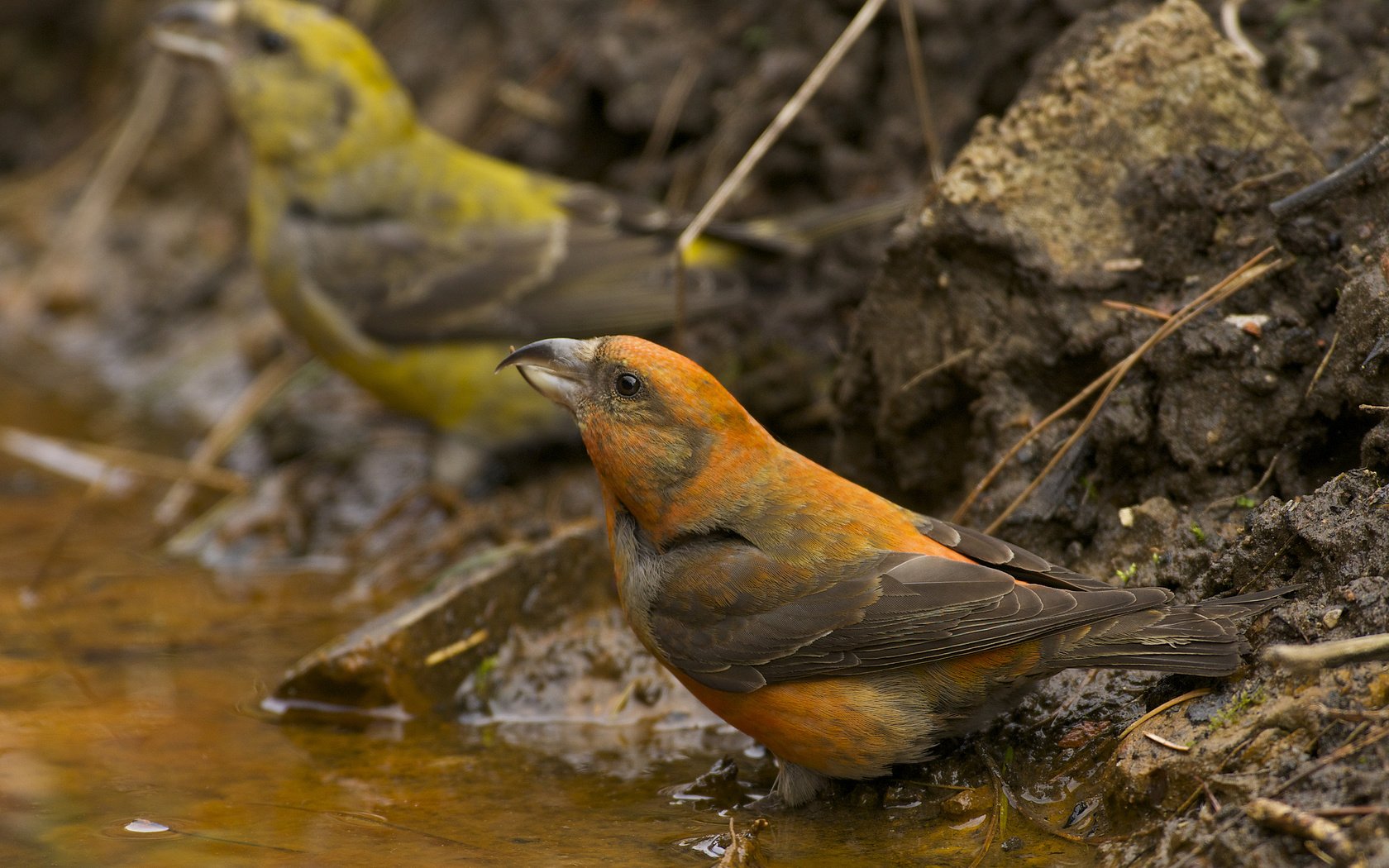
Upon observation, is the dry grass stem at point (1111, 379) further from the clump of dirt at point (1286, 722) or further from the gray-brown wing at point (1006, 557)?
the clump of dirt at point (1286, 722)

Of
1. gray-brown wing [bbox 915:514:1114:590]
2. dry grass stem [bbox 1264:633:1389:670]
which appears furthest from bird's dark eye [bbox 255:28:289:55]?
dry grass stem [bbox 1264:633:1389:670]

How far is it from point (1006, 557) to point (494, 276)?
3.21 m

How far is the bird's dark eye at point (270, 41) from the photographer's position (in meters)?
6.23

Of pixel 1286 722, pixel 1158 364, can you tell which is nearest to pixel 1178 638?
pixel 1286 722

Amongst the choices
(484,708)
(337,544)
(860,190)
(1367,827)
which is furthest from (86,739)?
(860,190)

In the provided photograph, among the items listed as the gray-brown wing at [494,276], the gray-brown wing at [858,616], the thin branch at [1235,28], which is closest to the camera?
the gray-brown wing at [858,616]

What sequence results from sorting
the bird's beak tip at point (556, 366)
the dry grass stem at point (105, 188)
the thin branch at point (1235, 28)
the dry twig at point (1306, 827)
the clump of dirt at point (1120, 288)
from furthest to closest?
the dry grass stem at point (105, 188), the thin branch at point (1235, 28), the bird's beak tip at point (556, 366), the clump of dirt at point (1120, 288), the dry twig at point (1306, 827)

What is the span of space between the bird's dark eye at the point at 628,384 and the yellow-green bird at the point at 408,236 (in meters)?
2.07

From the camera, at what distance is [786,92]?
624 cm

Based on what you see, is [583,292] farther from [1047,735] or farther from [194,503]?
[1047,735]

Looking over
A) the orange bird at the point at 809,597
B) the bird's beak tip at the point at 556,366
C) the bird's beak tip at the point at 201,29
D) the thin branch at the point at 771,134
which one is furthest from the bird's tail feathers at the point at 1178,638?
the bird's beak tip at the point at 201,29

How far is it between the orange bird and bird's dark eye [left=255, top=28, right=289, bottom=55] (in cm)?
322

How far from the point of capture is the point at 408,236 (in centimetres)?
614

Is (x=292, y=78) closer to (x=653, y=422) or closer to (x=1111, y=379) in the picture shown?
(x=653, y=422)
